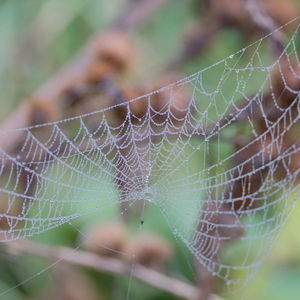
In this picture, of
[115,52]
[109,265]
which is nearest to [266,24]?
[115,52]

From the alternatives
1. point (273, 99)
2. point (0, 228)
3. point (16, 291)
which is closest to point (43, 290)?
→ point (16, 291)

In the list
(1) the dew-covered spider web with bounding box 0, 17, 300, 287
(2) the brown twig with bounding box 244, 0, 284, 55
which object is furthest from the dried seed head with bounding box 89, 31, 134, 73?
(2) the brown twig with bounding box 244, 0, 284, 55

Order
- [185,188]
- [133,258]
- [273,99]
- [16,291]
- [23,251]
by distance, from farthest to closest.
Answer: [16,291] → [185,188] → [133,258] → [23,251] → [273,99]

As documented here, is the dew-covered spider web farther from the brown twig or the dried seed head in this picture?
the dried seed head

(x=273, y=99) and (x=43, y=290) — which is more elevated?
(x=273, y=99)

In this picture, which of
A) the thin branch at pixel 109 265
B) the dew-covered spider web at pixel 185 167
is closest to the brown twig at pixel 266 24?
the dew-covered spider web at pixel 185 167

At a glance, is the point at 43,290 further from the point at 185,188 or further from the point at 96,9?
the point at 96,9

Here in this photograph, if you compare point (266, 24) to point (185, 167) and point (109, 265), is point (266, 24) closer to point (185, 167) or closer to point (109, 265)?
point (185, 167)

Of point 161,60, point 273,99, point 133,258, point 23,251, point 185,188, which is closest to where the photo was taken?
point 273,99
